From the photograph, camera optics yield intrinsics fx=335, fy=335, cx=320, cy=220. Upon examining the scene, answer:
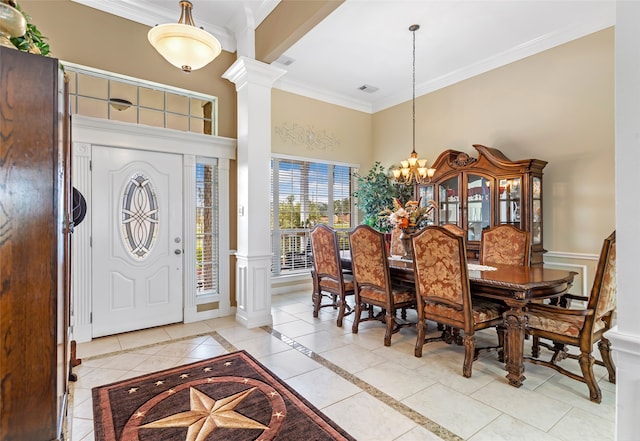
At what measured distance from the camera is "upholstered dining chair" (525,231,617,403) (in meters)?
2.21

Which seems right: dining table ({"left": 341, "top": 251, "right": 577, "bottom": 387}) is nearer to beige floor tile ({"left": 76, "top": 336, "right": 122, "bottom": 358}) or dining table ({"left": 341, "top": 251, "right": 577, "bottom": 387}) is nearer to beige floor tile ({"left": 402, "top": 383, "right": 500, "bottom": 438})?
beige floor tile ({"left": 402, "top": 383, "right": 500, "bottom": 438})

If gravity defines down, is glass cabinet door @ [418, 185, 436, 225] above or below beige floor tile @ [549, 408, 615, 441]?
above

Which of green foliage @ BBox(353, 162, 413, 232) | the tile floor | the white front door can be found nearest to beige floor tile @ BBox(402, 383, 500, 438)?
the tile floor

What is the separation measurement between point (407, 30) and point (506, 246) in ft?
9.17

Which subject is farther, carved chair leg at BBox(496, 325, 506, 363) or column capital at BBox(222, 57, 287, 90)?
column capital at BBox(222, 57, 287, 90)

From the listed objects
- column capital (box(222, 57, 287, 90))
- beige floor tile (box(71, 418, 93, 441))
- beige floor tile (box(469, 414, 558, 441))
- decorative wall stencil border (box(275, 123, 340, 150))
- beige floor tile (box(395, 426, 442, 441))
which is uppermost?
column capital (box(222, 57, 287, 90))

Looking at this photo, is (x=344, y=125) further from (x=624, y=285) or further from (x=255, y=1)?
(x=624, y=285)

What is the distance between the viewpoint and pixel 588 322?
2.26 meters

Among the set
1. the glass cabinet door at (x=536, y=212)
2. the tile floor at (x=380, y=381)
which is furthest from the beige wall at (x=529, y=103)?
the tile floor at (x=380, y=381)

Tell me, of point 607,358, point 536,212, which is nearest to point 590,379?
point 607,358

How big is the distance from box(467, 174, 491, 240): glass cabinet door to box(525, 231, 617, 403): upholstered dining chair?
2.10m

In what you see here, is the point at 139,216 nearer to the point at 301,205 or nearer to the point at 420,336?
the point at 301,205

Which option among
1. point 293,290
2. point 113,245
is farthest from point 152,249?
point 293,290

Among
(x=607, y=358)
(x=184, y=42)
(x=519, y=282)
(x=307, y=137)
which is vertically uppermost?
(x=307, y=137)
